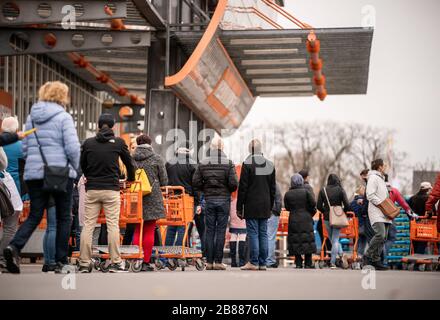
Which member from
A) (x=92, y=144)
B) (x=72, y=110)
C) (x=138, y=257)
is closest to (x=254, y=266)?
(x=138, y=257)

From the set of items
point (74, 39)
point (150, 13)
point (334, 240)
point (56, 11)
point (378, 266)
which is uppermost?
point (150, 13)

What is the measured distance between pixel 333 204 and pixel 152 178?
22.2 feet

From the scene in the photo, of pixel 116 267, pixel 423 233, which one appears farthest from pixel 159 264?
pixel 423 233

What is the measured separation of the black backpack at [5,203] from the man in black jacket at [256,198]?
13.3 feet

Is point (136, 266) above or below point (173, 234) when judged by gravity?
below

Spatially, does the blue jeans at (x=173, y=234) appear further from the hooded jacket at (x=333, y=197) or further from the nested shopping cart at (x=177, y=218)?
the hooded jacket at (x=333, y=197)

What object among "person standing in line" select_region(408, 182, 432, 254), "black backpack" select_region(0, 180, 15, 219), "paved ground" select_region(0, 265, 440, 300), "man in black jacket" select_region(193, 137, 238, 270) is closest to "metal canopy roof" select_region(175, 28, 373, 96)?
"person standing in line" select_region(408, 182, 432, 254)

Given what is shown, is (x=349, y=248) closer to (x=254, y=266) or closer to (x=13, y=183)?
(x=254, y=266)

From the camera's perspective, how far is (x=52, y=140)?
14.0m

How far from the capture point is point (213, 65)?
28797 millimetres

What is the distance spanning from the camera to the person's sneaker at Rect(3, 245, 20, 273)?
13570 millimetres

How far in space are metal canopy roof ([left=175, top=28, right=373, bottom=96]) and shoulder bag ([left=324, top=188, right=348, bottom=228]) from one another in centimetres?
663

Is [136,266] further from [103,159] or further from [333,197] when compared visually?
[333,197]

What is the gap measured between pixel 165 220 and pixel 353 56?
44.7 feet
